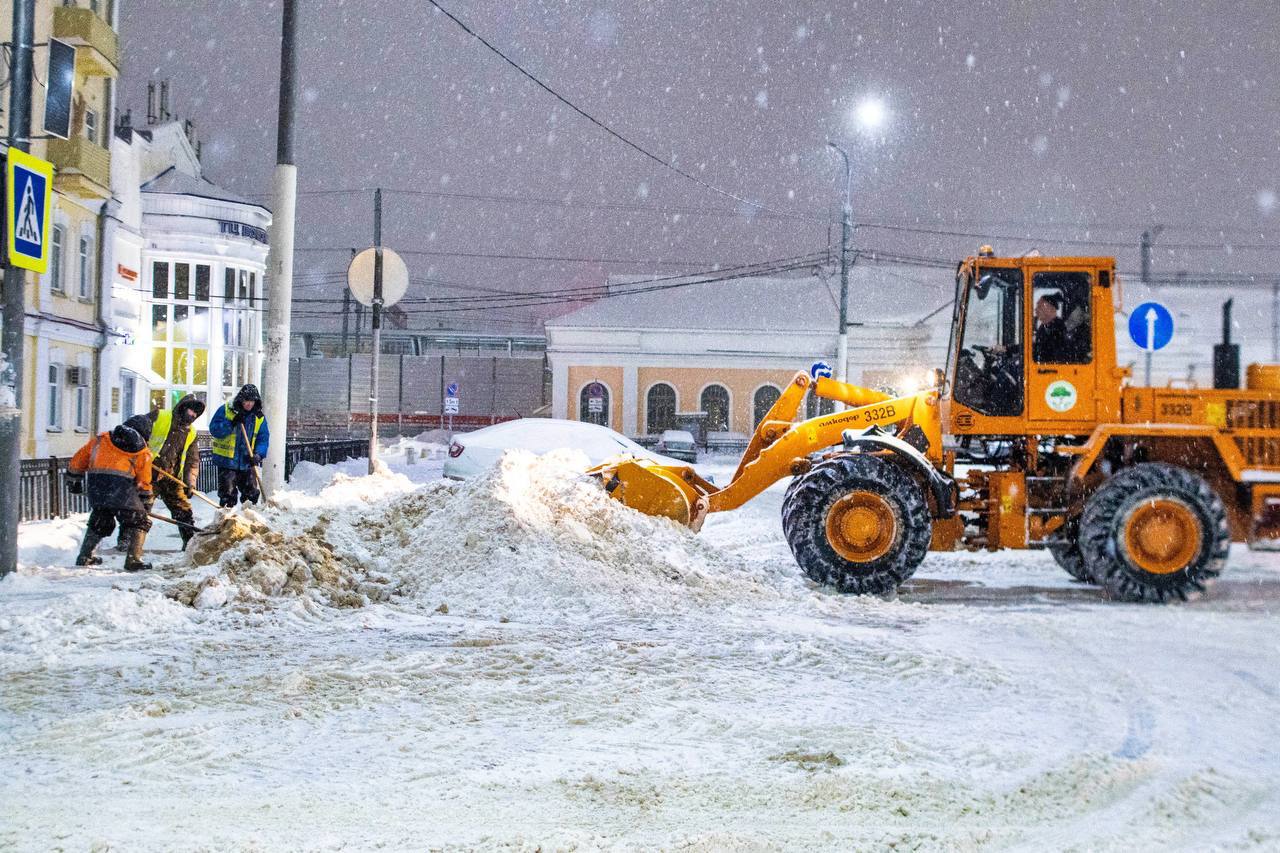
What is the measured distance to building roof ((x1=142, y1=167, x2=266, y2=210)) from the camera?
3697cm

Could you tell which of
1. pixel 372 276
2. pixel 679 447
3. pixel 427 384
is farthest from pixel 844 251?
pixel 427 384

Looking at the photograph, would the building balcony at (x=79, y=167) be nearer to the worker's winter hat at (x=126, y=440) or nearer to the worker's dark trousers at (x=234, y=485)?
the worker's dark trousers at (x=234, y=485)

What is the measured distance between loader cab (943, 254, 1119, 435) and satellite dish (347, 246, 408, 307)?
6757 millimetres

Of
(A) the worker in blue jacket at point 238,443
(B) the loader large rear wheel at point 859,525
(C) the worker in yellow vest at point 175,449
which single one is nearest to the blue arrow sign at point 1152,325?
(B) the loader large rear wheel at point 859,525

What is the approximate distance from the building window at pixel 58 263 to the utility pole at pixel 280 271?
13.3 metres

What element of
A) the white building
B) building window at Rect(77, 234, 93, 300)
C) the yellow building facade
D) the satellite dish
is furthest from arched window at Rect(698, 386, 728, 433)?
the satellite dish

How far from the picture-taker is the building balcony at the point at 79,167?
22.5m

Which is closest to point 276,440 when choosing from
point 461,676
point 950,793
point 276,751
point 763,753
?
point 461,676

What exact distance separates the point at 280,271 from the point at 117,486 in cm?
364

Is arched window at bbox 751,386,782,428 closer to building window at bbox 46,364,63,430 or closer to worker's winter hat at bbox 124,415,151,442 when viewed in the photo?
building window at bbox 46,364,63,430

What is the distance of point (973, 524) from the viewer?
1039 cm

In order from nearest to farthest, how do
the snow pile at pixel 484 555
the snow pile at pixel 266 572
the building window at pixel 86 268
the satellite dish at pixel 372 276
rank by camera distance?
the snow pile at pixel 266 572 → the snow pile at pixel 484 555 → the satellite dish at pixel 372 276 → the building window at pixel 86 268

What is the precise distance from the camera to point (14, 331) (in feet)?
29.3

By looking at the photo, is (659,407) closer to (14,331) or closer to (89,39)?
(89,39)
